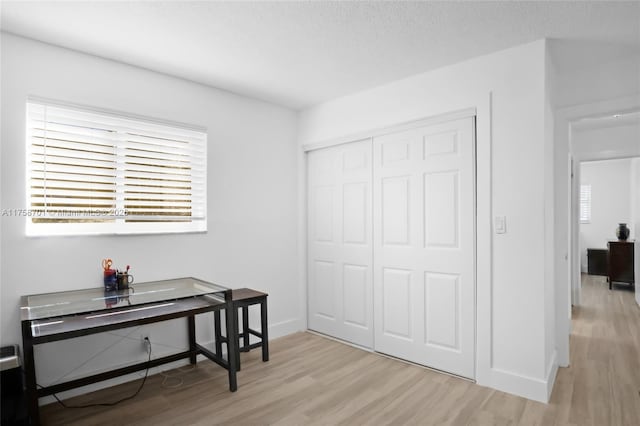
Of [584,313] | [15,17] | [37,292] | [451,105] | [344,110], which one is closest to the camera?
[15,17]

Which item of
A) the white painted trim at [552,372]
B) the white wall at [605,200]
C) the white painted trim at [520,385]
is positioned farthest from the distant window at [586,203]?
the white painted trim at [520,385]

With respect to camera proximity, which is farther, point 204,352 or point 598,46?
point 204,352

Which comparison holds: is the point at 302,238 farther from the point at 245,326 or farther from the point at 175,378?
the point at 175,378

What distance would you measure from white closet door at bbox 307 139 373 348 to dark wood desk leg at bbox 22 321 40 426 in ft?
8.63

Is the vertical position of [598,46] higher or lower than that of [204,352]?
higher

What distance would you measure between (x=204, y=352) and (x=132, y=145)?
1881mm

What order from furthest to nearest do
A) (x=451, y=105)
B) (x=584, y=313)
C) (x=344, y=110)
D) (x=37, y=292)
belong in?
(x=584, y=313) < (x=344, y=110) < (x=451, y=105) < (x=37, y=292)

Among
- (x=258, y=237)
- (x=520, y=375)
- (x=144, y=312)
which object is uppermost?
(x=258, y=237)

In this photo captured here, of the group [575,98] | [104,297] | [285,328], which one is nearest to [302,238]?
[285,328]

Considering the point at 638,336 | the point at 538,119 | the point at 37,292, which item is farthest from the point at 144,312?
the point at 638,336

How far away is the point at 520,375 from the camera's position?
2.62 metres

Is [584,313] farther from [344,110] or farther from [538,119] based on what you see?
[344,110]

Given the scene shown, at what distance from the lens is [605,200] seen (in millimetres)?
8055

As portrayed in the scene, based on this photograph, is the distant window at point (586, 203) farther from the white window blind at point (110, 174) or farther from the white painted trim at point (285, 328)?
the white window blind at point (110, 174)
